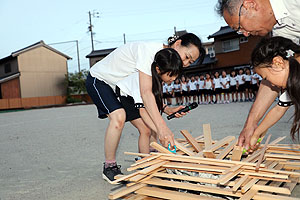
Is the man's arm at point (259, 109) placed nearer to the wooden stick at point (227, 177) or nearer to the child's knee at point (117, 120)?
the wooden stick at point (227, 177)

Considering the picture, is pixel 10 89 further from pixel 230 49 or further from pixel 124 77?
pixel 124 77

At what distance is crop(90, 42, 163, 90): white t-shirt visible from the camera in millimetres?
2658

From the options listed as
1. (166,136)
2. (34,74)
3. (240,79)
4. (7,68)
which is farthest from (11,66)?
(166,136)

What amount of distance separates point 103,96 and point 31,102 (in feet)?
93.9

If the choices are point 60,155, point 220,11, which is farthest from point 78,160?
point 220,11

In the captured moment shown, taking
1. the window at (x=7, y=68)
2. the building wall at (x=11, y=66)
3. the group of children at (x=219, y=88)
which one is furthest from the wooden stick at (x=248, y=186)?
the window at (x=7, y=68)

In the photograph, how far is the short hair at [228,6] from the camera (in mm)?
2083

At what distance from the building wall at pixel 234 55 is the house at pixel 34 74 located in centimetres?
1776

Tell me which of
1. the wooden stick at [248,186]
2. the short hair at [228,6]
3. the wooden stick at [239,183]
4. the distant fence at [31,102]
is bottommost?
the distant fence at [31,102]

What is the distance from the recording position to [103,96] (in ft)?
A: 9.84

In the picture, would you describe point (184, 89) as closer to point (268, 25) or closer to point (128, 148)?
point (128, 148)

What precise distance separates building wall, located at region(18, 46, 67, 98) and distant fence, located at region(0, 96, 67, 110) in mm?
717

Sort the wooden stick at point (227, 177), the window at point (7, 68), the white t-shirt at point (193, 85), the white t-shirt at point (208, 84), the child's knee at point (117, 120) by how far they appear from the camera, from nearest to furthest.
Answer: the wooden stick at point (227, 177) < the child's knee at point (117, 120) < the white t-shirt at point (208, 84) < the white t-shirt at point (193, 85) < the window at point (7, 68)

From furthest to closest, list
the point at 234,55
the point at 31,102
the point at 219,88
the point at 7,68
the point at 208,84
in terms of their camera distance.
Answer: the point at 7,68
the point at 31,102
the point at 234,55
the point at 208,84
the point at 219,88
